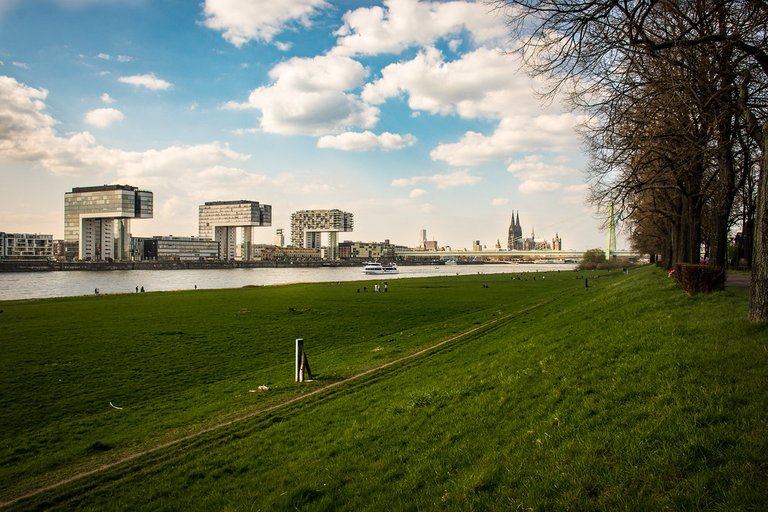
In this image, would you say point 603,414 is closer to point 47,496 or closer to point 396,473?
point 396,473

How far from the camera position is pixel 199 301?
38.6 m

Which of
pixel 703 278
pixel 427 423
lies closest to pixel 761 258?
pixel 703 278

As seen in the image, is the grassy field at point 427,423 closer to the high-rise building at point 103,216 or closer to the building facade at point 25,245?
the high-rise building at point 103,216

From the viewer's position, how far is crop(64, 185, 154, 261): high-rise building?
178875mm

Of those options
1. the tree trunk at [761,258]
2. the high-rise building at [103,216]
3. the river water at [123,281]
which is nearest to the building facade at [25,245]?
the high-rise building at [103,216]

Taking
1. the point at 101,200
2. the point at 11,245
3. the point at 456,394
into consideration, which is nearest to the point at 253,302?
the point at 456,394

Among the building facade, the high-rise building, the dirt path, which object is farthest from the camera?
the building facade

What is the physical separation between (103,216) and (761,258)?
20430cm

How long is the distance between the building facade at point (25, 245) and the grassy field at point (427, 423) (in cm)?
20912

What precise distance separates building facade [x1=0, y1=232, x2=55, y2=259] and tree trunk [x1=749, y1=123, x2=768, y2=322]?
21994cm

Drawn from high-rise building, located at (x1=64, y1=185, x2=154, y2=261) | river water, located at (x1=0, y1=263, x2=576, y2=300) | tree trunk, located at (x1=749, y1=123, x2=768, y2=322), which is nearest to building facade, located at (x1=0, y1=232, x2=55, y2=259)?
high-rise building, located at (x1=64, y1=185, x2=154, y2=261)

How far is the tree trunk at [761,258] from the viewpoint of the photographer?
29.0 ft

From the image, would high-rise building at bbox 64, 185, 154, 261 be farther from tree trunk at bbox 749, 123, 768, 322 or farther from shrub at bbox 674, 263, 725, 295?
tree trunk at bbox 749, 123, 768, 322

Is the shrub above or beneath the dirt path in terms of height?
above
